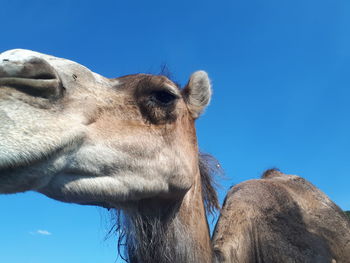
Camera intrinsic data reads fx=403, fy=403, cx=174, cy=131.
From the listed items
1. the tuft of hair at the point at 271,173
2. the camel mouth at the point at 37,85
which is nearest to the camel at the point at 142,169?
the camel mouth at the point at 37,85

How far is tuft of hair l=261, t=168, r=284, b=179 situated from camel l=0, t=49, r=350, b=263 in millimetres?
1268

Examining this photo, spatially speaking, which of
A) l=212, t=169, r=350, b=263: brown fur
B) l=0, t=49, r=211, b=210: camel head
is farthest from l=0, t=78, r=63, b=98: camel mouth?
l=212, t=169, r=350, b=263: brown fur

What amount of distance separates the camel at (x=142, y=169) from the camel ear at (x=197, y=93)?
1 cm

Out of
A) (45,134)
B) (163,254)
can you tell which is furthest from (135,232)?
(45,134)

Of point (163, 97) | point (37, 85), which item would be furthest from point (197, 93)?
point (37, 85)

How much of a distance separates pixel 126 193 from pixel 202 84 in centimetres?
202

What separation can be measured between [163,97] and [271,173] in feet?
13.8

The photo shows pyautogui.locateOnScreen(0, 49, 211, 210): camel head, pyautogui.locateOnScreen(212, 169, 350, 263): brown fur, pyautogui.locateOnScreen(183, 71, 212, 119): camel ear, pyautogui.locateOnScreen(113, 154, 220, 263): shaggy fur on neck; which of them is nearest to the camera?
pyautogui.locateOnScreen(0, 49, 211, 210): camel head

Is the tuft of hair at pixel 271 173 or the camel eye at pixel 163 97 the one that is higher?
the tuft of hair at pixel 271 173

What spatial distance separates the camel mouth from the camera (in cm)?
301

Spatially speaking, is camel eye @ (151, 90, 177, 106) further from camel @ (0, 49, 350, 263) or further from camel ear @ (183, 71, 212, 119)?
camel ear @ (183, 71, 212, 119)

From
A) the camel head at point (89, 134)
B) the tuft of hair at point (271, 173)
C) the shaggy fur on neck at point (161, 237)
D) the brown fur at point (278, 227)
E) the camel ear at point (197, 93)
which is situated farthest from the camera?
the tuft of hair at point (271, 173)

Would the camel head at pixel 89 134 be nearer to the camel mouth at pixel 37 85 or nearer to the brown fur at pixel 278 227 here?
the camel mouth at pixel 37 85

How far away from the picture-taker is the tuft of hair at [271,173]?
25.6ft
